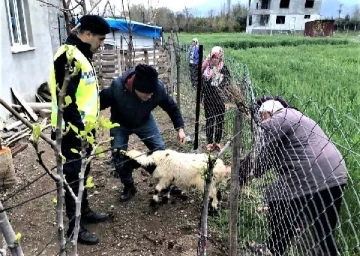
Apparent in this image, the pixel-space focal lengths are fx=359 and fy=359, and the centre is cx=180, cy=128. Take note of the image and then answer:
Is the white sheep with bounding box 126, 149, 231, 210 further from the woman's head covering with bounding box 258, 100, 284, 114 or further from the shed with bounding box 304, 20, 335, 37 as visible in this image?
the shed with bounding box 304, 20, 335, 37

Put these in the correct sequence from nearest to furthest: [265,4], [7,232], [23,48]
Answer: [7,232]
[23,48]
[265,4]

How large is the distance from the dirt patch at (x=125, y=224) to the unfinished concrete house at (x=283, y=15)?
2204 inches

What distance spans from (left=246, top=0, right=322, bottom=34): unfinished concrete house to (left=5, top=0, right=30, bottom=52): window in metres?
51.9

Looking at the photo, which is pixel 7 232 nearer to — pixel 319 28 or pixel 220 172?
pixel 220 172

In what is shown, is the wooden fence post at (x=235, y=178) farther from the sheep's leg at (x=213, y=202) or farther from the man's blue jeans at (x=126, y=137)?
the man's blue jeans at (x=126, y=137)

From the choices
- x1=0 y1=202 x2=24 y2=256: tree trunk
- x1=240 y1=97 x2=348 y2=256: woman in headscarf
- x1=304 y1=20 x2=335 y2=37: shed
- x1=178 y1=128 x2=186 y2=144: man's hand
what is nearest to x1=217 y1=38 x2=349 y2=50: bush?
x1=304 y1=20 x2=335 y2=37: shed

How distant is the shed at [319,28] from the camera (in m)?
48.2

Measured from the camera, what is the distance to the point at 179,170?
147 inches

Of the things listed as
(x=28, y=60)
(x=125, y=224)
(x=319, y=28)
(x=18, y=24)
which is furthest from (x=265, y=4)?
(x=125, y=224)

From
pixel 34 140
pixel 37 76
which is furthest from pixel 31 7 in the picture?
pixel 34 140

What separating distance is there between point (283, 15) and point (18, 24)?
54.8 meters

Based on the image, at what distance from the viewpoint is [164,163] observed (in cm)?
378

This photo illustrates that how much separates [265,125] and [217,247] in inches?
53.1

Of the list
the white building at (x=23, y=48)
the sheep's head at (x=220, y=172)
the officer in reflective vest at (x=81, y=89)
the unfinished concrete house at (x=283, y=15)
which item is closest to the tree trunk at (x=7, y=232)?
the officer in reflective vest at (x=81, y=89)
